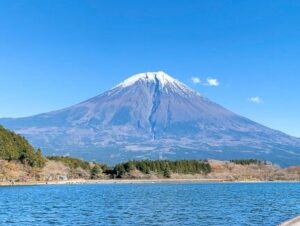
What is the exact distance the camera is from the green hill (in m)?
110

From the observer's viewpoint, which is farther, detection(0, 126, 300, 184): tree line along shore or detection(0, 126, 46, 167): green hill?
detection(0, 126, 300, 184): tree line along shore

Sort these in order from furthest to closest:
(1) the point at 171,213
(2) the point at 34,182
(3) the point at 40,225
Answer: (2) the point at 34,182
(1) the point at 171,213
(3) the point at 40,225

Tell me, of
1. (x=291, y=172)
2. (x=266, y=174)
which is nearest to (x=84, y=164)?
(x=266, y=174)

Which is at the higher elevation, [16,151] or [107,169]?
[16,151]

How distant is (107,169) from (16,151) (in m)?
43.0

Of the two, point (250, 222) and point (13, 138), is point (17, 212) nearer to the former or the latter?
point (250, 222)

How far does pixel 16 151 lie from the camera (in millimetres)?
113062

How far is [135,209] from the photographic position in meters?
43.8

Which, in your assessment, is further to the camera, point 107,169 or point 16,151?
point 107,169

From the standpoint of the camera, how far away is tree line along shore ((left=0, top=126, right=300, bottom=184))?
112 m

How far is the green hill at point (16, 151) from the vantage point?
110 metres

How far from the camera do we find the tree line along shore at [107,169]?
112m

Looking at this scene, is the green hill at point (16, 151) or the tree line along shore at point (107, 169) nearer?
the green hill at point (16, 151)

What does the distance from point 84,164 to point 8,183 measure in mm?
43808
